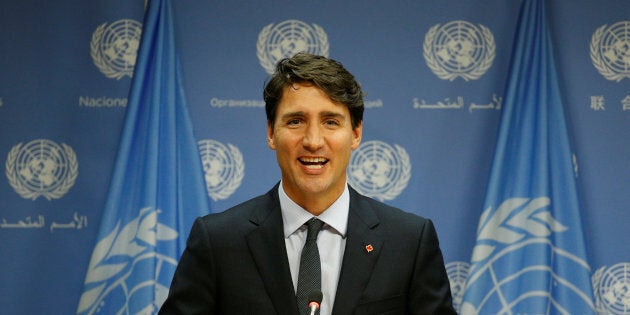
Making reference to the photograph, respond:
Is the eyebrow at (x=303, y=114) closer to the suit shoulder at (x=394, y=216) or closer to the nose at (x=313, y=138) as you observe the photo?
the nose at (x=313, y=138)

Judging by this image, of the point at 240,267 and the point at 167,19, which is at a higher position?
the point at 167,19

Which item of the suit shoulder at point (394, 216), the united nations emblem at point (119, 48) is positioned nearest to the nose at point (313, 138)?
the suit shoulder at point (394, 216)

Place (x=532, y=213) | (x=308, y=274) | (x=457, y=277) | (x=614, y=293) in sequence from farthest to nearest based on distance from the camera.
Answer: (x=457, y=277), (x=614, y=293), (x=532, y=213), (x=308, y=274)

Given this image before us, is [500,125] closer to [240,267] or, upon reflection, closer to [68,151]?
[240,267]

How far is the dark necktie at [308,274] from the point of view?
2383 mm

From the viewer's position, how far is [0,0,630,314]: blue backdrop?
4238mm

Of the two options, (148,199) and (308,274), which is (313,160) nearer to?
(308,274)

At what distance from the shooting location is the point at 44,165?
14.3 feet

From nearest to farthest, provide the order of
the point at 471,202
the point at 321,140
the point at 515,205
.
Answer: the point at 321,140, the point at 515,205, the point at 471,202

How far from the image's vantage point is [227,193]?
429 centimetres

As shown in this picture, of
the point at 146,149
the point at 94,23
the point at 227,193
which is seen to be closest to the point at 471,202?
the point at 227,193

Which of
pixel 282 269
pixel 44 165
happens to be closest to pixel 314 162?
pixel 282 269

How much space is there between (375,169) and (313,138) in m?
1.86

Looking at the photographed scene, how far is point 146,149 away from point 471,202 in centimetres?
186
